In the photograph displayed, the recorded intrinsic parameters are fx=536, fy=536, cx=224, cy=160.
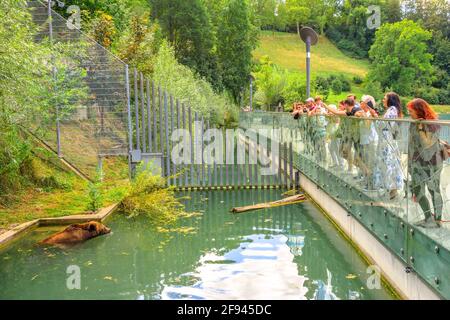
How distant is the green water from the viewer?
21.0 feet

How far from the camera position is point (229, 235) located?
941cm

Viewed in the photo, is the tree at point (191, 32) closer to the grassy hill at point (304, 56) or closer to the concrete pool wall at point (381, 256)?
the grassy hill at point (304, 56)

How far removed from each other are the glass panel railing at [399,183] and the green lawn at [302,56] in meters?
77.9

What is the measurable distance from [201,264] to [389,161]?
2993 millimetres

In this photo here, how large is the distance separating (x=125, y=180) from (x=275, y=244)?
6.33 metres

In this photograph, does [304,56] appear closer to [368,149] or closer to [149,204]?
[149,204]

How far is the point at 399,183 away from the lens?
5957mm

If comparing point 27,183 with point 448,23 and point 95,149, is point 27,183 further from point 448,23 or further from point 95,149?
point 448,23

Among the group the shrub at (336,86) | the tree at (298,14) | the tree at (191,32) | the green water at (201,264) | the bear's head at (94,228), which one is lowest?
the green water at (201,264)

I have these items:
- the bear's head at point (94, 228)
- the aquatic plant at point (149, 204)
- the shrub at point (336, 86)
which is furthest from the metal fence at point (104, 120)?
the shrub at point (336, 86)

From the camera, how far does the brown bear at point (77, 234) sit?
877cm

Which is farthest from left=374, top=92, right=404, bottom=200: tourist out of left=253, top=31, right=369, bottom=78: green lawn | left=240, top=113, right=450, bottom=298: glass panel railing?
left=253, top=31, right=369, bottom=78: green lawn

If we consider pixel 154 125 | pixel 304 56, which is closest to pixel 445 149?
pixel 154 125

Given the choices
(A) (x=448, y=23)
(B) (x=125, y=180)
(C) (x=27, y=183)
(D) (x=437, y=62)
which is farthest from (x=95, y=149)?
(A) (x=448, y=23)
